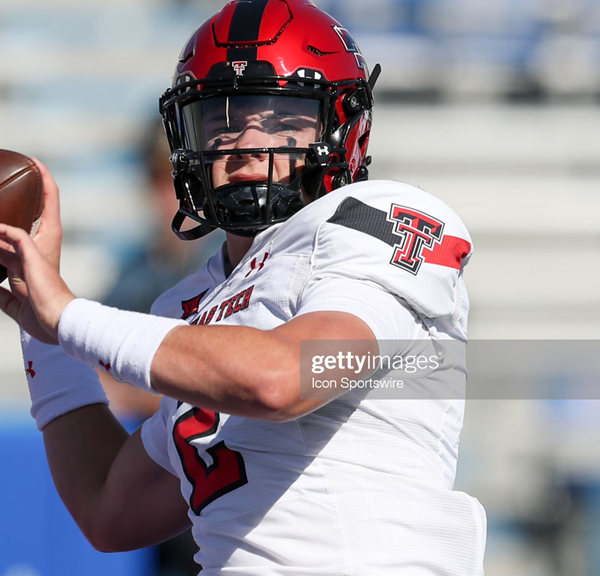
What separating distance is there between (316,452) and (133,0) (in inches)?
135

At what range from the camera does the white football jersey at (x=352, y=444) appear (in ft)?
5.03

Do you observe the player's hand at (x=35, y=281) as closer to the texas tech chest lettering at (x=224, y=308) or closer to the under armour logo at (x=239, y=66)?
the texas tech chest lettering at (x=224, y=308)

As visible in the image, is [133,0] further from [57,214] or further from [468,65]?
[57,214]

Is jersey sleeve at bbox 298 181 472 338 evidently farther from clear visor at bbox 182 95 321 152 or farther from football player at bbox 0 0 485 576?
clear visor at bbox 182 95 321 152

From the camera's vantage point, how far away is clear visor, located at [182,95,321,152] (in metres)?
1.96

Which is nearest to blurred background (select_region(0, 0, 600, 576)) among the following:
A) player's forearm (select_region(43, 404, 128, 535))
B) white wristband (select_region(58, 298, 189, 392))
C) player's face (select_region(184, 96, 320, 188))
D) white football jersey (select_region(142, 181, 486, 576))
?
player's forearm (select_region(43, 404, 128, 535))

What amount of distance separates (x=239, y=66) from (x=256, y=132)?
0.15 m

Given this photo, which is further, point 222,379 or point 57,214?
point 57,214

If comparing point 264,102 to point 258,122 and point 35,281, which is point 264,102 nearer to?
point 258,122

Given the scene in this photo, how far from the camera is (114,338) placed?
1.44 metres

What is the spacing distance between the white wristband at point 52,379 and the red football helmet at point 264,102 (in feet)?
1.25

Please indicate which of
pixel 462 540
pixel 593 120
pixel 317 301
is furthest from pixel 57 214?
pixel 593 120

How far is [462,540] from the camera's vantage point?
5.29ft

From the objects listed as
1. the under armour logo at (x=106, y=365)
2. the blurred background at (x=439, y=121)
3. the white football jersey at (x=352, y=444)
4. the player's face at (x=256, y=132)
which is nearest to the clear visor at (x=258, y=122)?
the player's face at (x=256, y=132)
